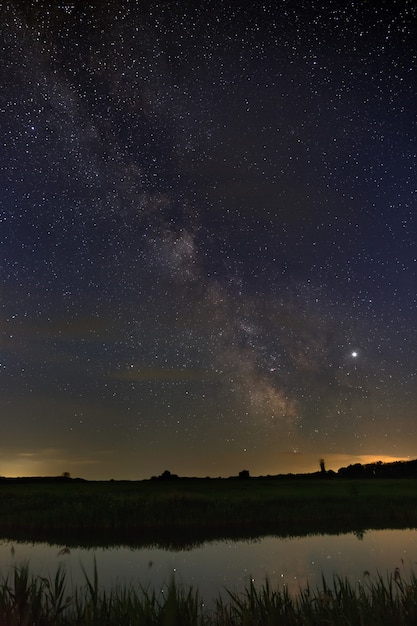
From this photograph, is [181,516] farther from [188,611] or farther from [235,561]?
[188,611]

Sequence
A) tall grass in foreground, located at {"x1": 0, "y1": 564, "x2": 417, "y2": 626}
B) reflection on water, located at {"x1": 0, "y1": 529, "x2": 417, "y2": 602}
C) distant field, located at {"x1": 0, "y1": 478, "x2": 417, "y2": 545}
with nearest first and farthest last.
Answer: tall grass in foreground, located at {"x1": 0, "y1": 564, "x2": 417, "y2": 626}
reflection on water, located at {"x1": 0, "y1": 529, "x2": 417, "y2": 602}
distant field, located at {"x1": 0, "y1": 478, "x2": 417, "y2": 545}

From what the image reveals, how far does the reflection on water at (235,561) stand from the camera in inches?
687

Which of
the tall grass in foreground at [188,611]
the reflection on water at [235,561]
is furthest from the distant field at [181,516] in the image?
the tall grass in foreground at [188,611]

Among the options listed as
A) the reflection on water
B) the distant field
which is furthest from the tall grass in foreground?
the distant field

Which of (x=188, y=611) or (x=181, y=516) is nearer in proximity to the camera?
(x=188, y=611)

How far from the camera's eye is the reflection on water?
17.4 metres

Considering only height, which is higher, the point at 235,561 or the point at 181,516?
the point at 181,516

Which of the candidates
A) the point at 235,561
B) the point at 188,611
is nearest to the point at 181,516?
the point at 235,561

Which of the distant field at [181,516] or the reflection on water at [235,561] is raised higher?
the distant field at [181,516]

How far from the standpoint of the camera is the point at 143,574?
722 inches

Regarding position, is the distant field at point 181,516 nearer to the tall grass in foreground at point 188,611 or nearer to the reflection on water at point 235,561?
the reflection on water at point 235,561

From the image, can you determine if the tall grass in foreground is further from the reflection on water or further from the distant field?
the distant field

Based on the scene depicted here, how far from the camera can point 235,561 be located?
67.9ft

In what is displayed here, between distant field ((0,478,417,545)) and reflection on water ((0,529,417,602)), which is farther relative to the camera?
distant field ((0,478,417,545))
